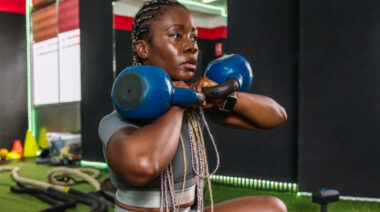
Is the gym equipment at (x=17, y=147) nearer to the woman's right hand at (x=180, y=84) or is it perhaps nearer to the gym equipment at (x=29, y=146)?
the gym equipment at (x=29, y=146)

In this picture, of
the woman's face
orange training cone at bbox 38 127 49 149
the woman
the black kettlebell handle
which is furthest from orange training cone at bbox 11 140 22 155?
the black kettlebell handle

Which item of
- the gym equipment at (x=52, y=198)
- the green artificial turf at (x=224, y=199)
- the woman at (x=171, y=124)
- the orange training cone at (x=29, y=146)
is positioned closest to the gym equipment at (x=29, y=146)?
the orange training cone at (x=29, y=146)

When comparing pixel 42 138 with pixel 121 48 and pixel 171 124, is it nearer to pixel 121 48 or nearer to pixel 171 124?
pixel 121 48

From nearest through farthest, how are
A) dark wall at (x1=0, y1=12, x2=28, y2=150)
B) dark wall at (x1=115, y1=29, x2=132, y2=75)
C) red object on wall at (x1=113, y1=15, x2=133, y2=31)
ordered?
red object on wall at (x1=113, y1=15, x2=133, y2=31) → dark wall at (x1=115, y1=29, x2=132, y2=75) → dark wall at (x1=0, y1=12, x2=28, y2=150)

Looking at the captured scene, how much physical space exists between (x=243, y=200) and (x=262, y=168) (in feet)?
5.92

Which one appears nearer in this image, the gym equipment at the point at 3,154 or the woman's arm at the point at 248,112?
the woman's arm at the point at 248,112

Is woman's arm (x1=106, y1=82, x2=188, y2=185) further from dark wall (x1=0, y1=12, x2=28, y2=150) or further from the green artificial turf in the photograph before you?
dark wall (x1=0, y1=12, x2=28, y2=150)

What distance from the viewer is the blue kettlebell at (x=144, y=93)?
2.63 feet

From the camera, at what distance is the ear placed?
1026 mm

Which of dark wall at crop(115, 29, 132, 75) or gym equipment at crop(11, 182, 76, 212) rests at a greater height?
dark wall at crop(115, 29, 132, 75)

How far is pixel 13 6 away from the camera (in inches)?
215

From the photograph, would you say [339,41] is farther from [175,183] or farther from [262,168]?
[175,183]

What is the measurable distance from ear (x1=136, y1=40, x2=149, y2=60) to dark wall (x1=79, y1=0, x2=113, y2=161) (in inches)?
120

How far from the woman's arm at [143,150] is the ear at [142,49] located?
0.96 feet
